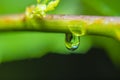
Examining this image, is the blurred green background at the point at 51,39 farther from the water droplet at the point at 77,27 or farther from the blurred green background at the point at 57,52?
the water droplet at the point at 77,27

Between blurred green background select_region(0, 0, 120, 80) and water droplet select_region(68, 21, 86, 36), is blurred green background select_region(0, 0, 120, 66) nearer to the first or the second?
blurred green background select_region(0, 0, 120, 80)

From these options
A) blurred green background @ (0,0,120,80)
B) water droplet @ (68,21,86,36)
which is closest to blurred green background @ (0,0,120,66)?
blurred green background @ (0,0,120,80)

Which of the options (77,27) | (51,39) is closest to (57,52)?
(51,39)

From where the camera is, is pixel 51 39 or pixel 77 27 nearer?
pixel 77 27

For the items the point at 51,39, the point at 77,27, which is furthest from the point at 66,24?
the point at 51,39

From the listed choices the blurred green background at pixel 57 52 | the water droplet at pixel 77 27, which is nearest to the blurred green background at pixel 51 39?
the blurred green background at pixel 57 52

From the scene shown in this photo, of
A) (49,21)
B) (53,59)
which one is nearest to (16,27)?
(49,21)

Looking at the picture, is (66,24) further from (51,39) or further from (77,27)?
(51,39)
